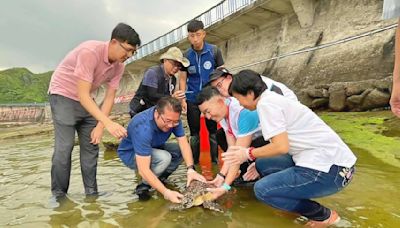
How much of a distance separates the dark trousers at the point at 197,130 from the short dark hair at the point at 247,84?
2.38 meters

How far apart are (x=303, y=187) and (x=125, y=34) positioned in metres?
1.97

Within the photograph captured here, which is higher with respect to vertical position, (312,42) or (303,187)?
(312,42)

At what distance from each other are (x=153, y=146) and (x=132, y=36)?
121 centimetres

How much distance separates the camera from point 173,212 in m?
3.04

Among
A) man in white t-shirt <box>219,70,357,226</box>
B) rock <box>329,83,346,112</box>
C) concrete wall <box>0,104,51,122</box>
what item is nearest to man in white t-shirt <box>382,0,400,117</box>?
man in white t-shirt <box>219,70,357,226</box>

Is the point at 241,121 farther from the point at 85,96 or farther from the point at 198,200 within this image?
the point at 85,96

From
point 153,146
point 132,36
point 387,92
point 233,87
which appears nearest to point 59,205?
point 153,146

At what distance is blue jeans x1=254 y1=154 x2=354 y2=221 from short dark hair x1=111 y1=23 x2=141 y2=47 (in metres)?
1.66

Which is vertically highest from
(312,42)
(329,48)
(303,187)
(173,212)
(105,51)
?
(312,42)

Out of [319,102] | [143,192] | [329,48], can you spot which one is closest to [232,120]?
[143,192]

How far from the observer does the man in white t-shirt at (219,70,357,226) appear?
7.65 ft

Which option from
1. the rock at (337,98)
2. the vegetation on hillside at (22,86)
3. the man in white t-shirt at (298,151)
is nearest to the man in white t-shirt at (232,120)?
the man in white t-shirt at (298,151)

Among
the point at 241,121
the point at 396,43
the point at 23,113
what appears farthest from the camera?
the point at 23,113

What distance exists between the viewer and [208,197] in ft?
9.96
